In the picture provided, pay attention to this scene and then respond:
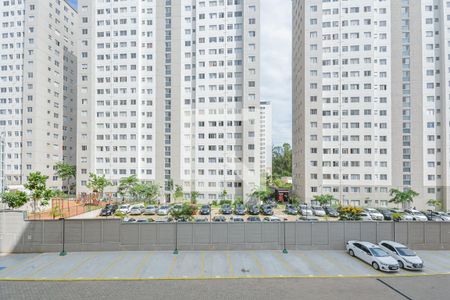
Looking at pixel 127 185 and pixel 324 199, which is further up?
pixel 127 185

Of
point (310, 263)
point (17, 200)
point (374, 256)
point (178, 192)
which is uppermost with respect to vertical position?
point (17, 200)

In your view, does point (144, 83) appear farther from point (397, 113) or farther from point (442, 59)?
point (442, 59)

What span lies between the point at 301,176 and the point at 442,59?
3331 cm

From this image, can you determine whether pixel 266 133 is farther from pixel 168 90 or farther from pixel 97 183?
pixel 97 183

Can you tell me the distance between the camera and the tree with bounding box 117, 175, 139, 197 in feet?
164

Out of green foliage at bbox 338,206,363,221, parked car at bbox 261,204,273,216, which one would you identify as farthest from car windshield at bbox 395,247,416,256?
parked car at bbox 261,204,273,216

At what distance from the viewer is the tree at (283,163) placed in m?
115

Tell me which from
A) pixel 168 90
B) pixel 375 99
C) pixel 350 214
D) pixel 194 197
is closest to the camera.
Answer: pixel 350 214

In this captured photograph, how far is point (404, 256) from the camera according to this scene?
17188 millimetres

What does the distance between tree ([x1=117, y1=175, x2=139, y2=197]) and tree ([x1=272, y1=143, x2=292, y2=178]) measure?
71.2 metres

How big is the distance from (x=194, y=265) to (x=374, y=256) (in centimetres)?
1152

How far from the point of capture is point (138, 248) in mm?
19969

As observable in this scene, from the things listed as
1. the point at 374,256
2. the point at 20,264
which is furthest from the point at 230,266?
the point at 20,264

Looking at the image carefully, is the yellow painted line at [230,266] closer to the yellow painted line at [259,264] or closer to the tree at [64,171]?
the yellow painted line at [259,264]
